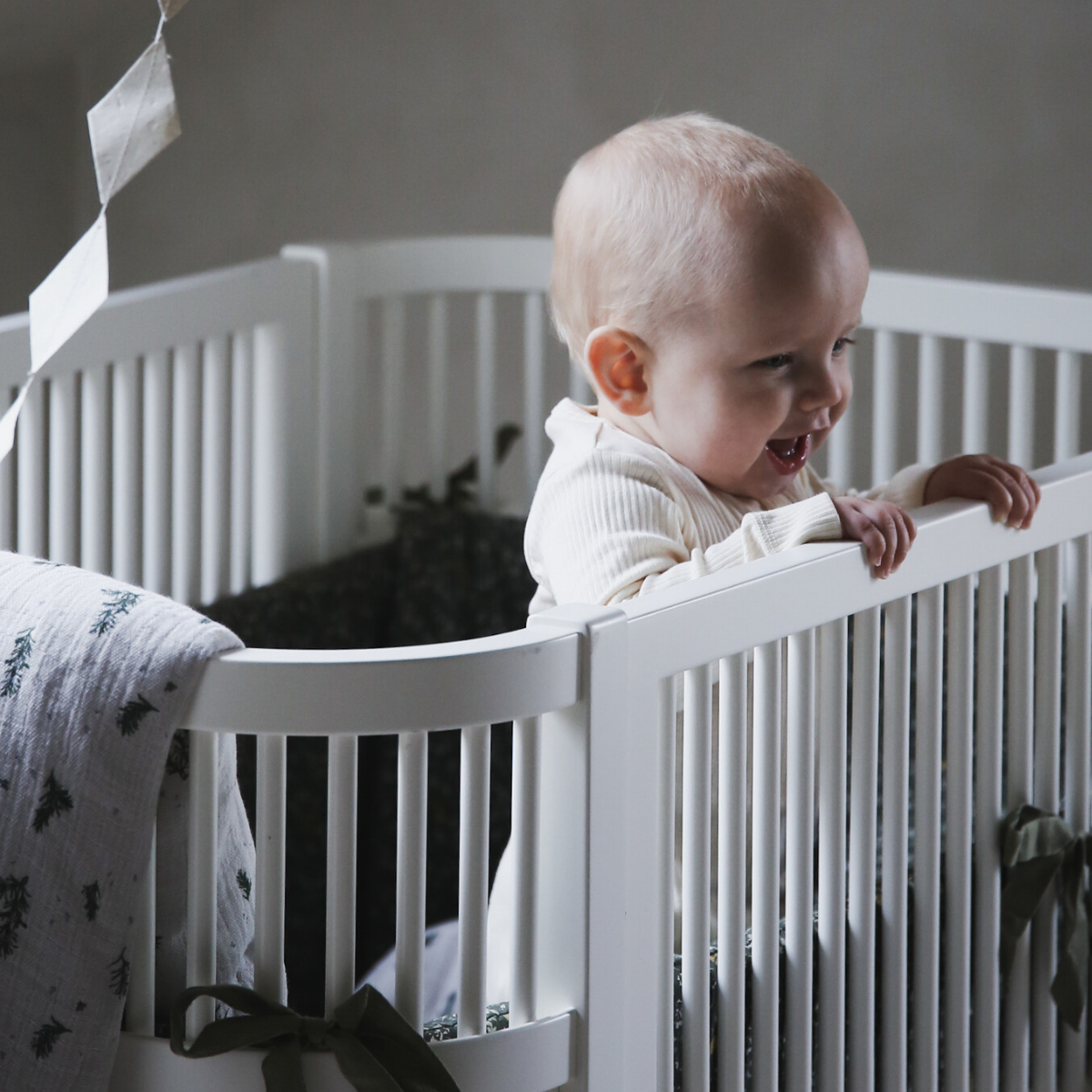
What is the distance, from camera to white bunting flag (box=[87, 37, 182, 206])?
2.42 feet

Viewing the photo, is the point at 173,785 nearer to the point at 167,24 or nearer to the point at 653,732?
the point at 653,732

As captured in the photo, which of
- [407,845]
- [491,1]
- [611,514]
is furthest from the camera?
[491,1]

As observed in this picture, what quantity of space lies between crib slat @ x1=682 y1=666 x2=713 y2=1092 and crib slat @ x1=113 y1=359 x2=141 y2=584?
751 millimetres

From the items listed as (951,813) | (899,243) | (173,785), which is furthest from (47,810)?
(899,243)

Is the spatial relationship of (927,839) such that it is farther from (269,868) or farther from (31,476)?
(31,476)

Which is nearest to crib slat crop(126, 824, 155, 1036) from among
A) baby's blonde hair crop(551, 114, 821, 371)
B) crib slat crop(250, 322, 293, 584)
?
baby's blonde hair crop(551, 114, 821, 371)

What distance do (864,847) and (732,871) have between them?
0.11 metres

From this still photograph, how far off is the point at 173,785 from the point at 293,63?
163 centimetres

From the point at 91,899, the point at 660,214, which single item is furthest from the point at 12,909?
the point at 660,214

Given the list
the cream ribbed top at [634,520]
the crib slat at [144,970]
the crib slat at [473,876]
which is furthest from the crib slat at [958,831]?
the crib slat at [144,970]

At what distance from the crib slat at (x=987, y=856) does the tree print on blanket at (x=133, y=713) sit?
50cm

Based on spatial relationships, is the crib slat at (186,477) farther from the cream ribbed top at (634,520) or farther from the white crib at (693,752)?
the cream ribbed top at (634,520)

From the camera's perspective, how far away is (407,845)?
2.22 ft

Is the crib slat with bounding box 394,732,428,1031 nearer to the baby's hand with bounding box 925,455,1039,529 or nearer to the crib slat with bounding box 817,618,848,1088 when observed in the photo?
the crib slat with bounding box 817,618,848,1088
